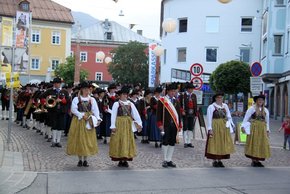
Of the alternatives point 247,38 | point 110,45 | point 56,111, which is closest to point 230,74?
point 247,38

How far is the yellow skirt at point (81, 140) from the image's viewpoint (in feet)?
37.2

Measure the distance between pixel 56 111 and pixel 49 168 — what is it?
455 centimetres

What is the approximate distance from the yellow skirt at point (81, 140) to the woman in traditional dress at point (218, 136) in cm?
296

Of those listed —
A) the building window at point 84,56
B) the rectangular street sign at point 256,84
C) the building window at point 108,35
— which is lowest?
the rectangular street sign at point 256,84

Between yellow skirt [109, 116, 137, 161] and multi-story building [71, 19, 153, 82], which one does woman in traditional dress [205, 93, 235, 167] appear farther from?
multi-story building [71, 19, 153, 82]

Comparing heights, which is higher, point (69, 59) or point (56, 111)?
point (69, 59)

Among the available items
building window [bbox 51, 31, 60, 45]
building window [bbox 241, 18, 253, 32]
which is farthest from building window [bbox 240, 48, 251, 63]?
building window [bbox 51, 31, 60, 45]

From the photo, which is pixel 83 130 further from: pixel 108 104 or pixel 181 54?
pixel 181 54

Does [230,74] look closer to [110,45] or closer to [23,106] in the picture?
[23,106]

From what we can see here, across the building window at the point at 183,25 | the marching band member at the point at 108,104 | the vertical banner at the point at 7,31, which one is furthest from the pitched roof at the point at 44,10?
the vertical banner at the point at 7,31

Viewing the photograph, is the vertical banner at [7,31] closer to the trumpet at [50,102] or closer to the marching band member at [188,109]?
the trumpet at [50,102]

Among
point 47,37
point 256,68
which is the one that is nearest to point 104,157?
point 256,68

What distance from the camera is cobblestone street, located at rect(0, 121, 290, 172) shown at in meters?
11.7

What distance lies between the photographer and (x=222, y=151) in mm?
12586
